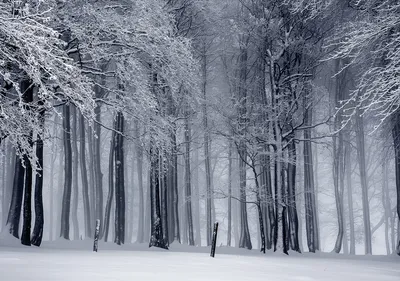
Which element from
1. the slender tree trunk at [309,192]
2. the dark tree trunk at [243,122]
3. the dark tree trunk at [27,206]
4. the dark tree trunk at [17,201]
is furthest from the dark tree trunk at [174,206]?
the dark tree trunk at [27,206]

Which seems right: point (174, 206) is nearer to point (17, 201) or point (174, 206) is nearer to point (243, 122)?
point (243, 122)

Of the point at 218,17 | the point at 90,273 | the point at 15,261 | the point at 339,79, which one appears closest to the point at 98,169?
the point at 218,17

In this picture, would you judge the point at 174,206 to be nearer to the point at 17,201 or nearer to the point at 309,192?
the point at 309,192

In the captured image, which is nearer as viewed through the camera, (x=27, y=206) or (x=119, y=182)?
(x=27, y=206)

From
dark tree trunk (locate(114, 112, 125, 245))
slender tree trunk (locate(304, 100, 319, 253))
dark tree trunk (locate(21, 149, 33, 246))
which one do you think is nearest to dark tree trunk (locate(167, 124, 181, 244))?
dark tree trunk (locate(114, 112, 125, 245))

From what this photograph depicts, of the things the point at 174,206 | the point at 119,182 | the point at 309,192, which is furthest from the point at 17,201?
the point at 309,192

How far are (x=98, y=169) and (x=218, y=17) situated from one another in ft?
34.4

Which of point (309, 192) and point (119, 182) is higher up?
point (119, 182)

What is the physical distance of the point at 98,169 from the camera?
28.1 m

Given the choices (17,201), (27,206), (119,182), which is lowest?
(27,206)

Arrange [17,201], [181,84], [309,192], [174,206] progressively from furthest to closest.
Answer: [174,206] → [309,192] → [17,201] → [181,84]

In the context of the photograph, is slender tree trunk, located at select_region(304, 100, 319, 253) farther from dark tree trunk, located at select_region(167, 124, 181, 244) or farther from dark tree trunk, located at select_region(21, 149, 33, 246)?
dark tree trunk, located at select_region(21, 149, 33, 246)

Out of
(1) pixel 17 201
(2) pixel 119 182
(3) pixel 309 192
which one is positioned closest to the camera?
(1) pixel 17 201

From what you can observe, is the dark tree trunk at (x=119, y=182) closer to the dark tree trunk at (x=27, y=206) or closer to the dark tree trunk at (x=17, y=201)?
the dark tree trunk at (x=17, y=201)
